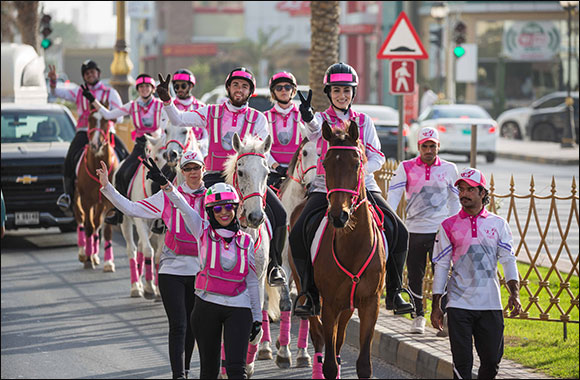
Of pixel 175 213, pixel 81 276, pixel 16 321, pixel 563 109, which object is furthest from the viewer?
pixel 563 109

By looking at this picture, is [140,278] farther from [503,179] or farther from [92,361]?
[503,179]

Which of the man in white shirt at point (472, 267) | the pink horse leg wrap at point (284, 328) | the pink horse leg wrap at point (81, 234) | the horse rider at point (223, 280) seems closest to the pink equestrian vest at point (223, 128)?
the horse rider at point (223, 280)

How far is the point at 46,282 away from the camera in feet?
62.6

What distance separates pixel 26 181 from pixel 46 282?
3545mm

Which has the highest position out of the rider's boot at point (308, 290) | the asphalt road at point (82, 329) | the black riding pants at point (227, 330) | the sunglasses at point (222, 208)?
the sunglasses at point (222, 208)

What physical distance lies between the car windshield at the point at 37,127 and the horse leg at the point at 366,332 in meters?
15.6

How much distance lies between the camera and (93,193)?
681 inches

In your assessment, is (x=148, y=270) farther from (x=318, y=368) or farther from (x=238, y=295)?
(x=238, y=295)

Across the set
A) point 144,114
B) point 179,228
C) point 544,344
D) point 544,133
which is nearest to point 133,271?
point 144,114

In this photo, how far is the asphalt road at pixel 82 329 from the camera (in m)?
13.7

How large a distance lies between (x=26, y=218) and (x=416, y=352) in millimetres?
10937

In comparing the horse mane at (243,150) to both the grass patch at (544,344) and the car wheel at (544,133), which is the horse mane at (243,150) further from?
the car wheel at (544,133)

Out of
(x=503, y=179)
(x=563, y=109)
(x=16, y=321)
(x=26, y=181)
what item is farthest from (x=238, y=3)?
(x=16, y=321)

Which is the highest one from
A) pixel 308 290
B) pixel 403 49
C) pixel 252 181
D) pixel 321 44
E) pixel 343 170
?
pixel 321 44
